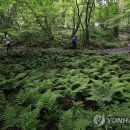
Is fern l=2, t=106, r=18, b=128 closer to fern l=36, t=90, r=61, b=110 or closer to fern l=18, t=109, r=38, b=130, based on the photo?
fern l=18, t=109, r=38, b=130

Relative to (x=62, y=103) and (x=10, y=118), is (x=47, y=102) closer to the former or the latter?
(x=62, y=103)

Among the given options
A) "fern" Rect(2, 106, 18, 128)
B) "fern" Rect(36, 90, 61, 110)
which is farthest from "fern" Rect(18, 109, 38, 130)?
"fern" Rect(36, 90, 61, 110)

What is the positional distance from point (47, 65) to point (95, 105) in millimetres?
7075

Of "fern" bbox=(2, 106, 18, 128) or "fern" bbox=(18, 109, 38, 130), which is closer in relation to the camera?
"fern" bbox=(18, 109, 38, 130)

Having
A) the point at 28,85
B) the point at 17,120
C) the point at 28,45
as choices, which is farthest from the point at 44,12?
the point at 17,120

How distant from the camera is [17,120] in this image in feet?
18.0

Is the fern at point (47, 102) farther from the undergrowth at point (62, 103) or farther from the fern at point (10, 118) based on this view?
the fern at point (10, 118)

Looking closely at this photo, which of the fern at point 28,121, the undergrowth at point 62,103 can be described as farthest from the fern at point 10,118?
the fern at point 28,121

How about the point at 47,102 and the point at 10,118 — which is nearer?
the point at 10,118

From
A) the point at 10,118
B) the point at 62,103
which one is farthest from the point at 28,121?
the point at 62,103

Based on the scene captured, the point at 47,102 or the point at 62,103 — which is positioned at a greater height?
the point at 47,102

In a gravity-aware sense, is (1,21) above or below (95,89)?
above

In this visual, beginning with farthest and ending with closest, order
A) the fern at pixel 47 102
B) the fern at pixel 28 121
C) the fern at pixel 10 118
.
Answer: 1. the fern at pixel 47 102
2. the fern at pixel 10 118
3. the fern at pixel 28 121

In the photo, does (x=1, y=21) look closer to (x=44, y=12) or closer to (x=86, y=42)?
(x=44, y=12)
